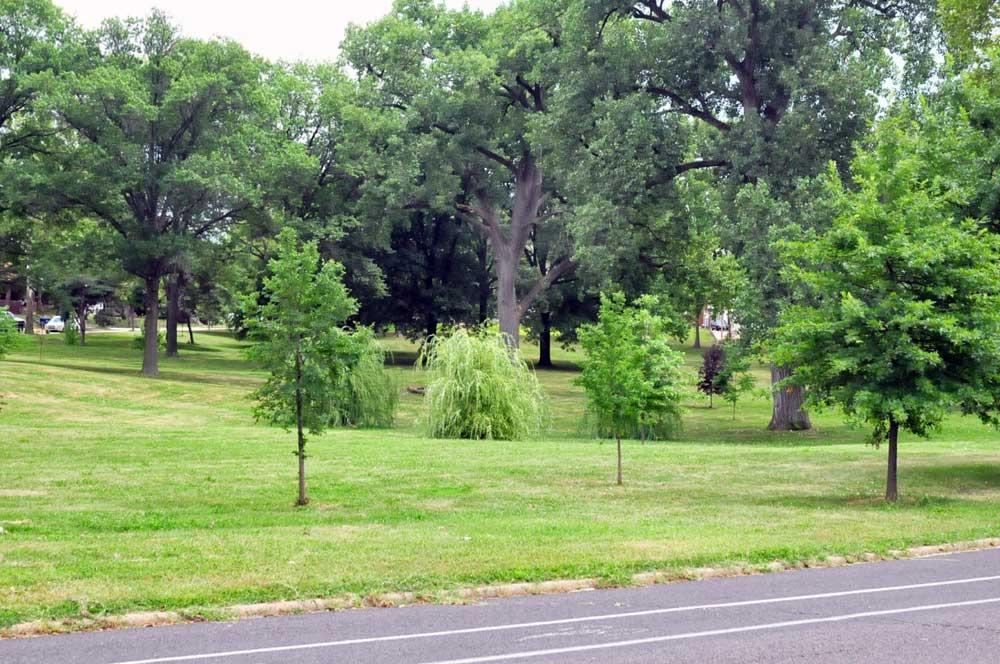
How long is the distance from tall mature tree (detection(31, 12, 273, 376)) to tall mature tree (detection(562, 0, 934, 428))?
16.8 m

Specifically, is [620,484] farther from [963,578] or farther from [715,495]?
[963,578]

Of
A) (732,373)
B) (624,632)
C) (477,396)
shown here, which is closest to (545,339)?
(732,373)

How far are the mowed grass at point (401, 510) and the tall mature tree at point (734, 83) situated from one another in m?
9.42

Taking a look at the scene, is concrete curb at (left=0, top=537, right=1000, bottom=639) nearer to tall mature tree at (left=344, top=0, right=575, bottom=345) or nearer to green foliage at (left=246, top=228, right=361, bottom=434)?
green foliage at (left=246, top=228, right=361, bottom=434)

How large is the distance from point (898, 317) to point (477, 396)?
14.8 m

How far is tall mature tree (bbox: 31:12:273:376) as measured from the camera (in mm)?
47344

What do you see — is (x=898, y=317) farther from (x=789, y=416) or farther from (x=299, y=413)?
(x=789, y=416)

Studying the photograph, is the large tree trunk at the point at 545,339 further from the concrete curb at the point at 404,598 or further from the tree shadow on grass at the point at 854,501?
the concrete curb at the point at 404,598

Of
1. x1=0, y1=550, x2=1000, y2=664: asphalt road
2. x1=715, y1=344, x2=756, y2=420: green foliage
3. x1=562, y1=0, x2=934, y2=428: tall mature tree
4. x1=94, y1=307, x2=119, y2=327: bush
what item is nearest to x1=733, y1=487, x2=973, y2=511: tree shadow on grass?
x1=0, y1=550, x2=1000, y2=664: asphalt road

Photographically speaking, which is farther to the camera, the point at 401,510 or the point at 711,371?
the point at 711,371

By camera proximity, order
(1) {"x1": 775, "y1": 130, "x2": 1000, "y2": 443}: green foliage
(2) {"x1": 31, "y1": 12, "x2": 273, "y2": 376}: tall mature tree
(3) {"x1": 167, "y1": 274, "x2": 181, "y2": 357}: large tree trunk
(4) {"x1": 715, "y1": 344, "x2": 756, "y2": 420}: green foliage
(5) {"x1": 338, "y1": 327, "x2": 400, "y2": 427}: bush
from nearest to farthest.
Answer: (1) {"x1": 775, "y1": 130, "x2": 1000, "y2": 443}: green foliage < (4) {"x1": 715, "y1": 344, "x2": 756, "y2": 420}: green foliage < (5) {"x1": 338, "y1": 327, "x2": 400, "y2": 427}: bush < (2) {"x1": 31, "y1": 12, "x2": 273, "y2": 376}: tall mature tree < (3) {"x1": 167, "y1": 274, "x2": 181, "y2": 357}: large tree trunk

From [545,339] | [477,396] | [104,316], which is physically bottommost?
[477,396]

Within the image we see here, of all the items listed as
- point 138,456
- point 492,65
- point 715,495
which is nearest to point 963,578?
point 715,495

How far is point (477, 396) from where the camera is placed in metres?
30.3
